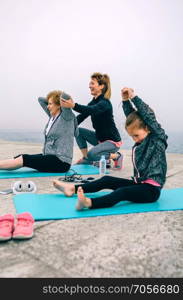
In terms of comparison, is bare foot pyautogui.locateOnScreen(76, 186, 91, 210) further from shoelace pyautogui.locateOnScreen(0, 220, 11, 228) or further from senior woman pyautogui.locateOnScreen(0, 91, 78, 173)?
senior woman pyautogui.locateOnScreen(0, 91, 78, 173)

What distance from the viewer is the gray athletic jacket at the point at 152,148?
9.51 feet

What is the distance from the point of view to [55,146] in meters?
Result: 4.62

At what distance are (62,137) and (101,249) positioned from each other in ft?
9.15

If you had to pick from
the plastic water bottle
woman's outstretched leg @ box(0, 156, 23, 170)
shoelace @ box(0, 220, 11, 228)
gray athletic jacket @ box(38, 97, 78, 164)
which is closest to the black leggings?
shoelace @ box(0, 220, 11, 228)

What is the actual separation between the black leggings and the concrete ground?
0.18 metres

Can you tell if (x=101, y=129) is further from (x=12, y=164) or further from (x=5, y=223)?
(x=5, y=223)

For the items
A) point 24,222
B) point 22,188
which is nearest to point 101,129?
point 22,188

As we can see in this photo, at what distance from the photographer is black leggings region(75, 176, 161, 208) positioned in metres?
2.77

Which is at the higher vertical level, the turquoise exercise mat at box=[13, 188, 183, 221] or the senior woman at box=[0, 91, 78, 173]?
the senior woman at box=[0, 91, 78, 173]

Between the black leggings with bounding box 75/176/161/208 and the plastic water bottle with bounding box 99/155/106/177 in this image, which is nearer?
the black leggings with bounding box 75/176/161/208

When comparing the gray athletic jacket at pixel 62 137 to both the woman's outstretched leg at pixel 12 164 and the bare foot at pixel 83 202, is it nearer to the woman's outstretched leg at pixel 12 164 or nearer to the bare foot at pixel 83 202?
the woman's outstretched leg at pixel 12 164

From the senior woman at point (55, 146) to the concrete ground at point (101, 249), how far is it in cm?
187

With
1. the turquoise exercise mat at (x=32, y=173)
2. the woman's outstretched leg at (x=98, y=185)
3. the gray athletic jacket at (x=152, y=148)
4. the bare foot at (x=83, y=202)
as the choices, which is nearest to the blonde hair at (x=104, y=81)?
the turquoise exercise mat at (x=32, y=173)

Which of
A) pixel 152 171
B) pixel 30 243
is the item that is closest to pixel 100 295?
pixel 30 243
